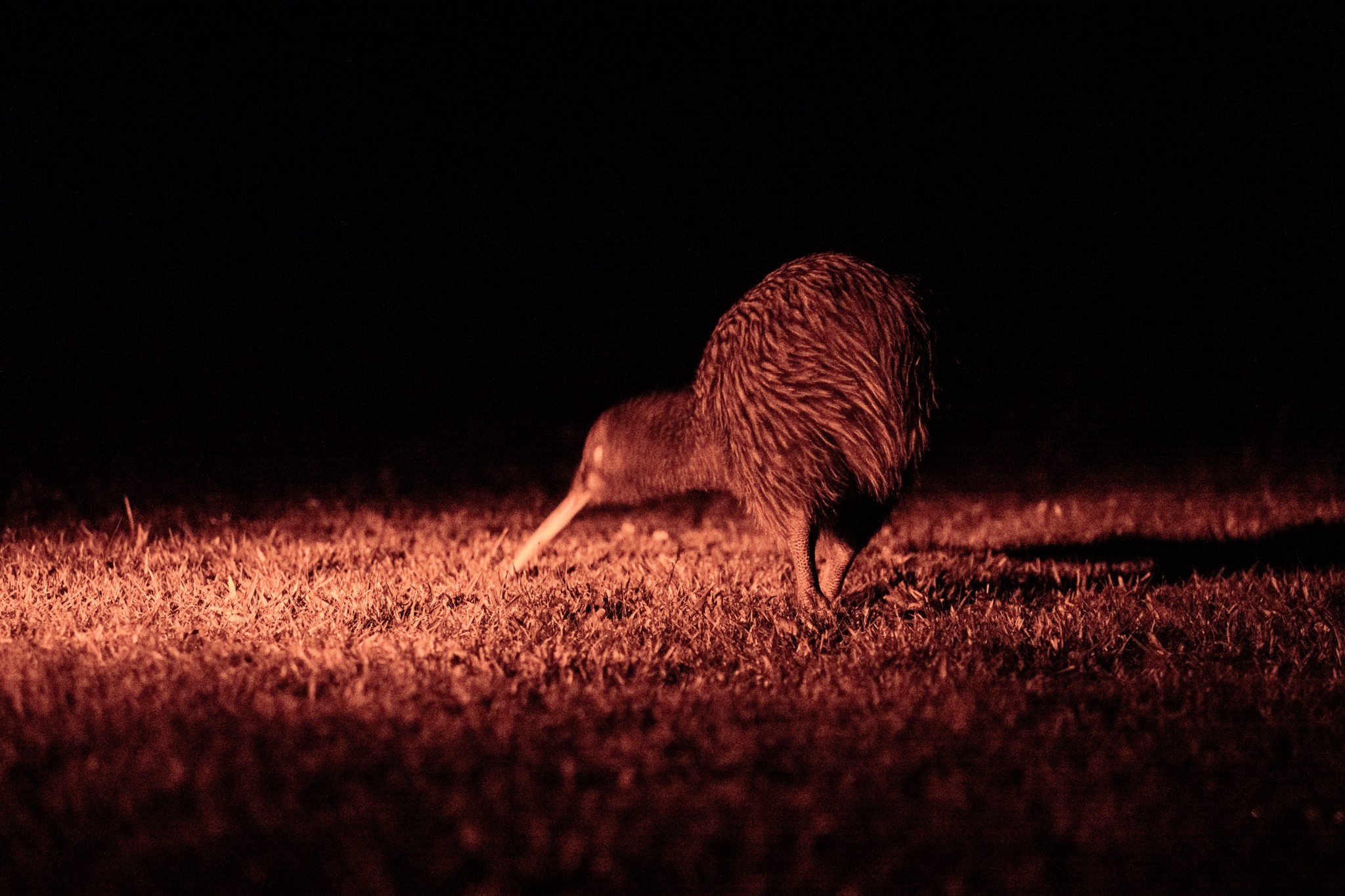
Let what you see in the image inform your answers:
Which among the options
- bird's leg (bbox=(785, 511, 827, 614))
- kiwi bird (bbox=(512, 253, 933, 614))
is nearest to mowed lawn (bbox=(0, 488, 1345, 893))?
bird's leg (bbox=(785, 511, 827, 614))

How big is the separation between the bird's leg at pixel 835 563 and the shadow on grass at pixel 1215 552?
1261 mm

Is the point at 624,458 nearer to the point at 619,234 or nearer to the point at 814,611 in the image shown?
the point at 814,611

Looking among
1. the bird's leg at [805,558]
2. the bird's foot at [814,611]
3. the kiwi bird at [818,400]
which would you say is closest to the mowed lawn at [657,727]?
the bird's foot at [814,611]

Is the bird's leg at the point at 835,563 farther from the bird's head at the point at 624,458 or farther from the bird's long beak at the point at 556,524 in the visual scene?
the bird's long beak at the point at 556,524

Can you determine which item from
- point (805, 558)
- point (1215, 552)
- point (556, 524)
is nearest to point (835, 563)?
point (805, 558)

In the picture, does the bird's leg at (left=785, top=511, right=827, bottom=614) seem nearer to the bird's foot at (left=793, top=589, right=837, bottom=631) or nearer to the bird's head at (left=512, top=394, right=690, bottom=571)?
the bird's foot at (left=793, top=589, right=837, bottom=631)

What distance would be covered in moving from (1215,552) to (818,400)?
2.54 meters

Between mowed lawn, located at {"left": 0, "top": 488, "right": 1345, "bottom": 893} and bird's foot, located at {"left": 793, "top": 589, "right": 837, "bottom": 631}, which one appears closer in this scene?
mowed lawn, located at {"left": 0, "top": 488, "right": 1345, "bottom": 893}

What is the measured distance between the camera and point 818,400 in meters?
4.05

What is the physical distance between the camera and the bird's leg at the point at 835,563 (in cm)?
450

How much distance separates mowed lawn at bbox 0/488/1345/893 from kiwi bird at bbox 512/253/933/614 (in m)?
0.35

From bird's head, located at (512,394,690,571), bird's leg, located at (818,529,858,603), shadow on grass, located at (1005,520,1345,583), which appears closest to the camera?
bird's leg, located at (818,529,858,603)

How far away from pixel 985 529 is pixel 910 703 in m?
3.30

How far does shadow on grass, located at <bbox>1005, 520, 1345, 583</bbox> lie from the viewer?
5.14 meters
